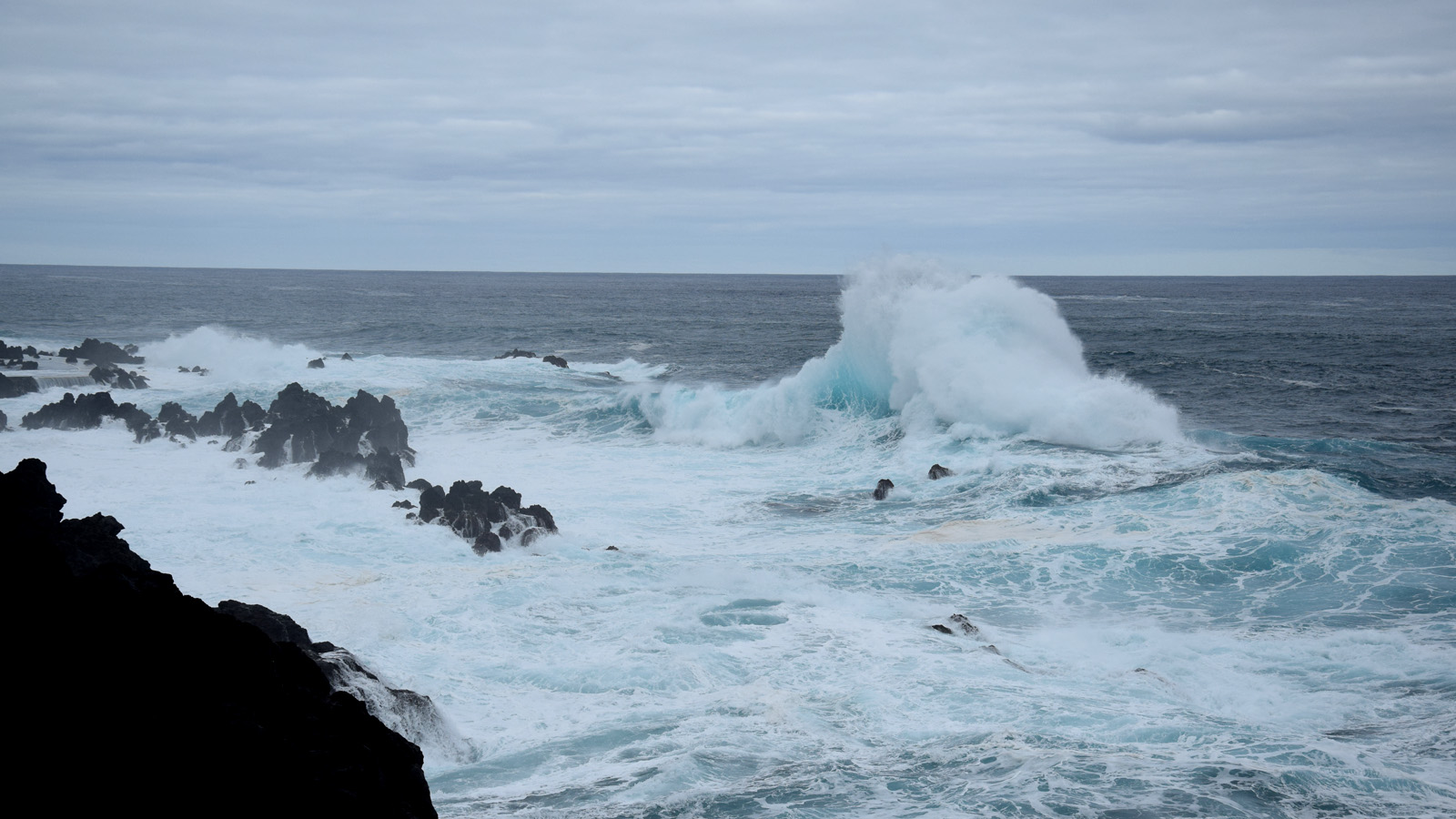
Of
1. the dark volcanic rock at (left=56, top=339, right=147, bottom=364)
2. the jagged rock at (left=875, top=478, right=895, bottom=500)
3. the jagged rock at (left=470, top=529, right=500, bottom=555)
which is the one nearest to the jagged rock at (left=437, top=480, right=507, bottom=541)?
the jagged rock at (left=470, top=529, right=500, bottom=555)

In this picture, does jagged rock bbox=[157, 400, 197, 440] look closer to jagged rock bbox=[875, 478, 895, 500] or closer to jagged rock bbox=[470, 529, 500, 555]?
jagged rock bbox=[470, 529, 500, 555]

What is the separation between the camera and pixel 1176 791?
24.5 feet

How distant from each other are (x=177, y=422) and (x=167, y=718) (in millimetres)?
20660

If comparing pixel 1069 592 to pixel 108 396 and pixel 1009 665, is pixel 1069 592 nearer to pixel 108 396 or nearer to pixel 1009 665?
pixel 1009 665

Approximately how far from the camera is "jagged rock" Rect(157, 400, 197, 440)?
74.6 feet

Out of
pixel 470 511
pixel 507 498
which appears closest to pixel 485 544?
pixel 470 511

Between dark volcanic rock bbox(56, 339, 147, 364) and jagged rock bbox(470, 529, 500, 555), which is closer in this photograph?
jagged rock bbox(470, 529, 500, 555)

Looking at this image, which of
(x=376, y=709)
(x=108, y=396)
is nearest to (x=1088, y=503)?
(x=376, y=709)

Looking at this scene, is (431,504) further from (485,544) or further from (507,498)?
(485,544)

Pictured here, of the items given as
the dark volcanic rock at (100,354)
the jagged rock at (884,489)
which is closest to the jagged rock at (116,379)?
the dark volcanic rock at (100,354)

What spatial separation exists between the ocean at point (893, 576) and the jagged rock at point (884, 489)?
560mm

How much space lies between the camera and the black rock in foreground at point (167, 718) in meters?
4.54

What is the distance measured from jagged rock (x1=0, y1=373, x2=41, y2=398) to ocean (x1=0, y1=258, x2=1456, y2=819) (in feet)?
1.24

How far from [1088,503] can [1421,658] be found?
6.37m
